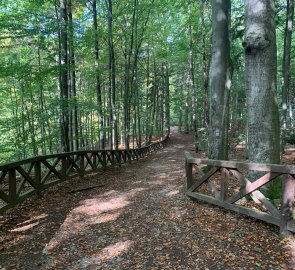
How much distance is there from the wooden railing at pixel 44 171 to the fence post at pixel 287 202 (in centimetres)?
511

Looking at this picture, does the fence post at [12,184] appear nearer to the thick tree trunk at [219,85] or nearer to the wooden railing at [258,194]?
the wooden railing at [258,194]

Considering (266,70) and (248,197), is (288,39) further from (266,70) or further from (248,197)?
(248,197)

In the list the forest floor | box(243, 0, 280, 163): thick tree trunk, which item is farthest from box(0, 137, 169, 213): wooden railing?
box(243, 0, 280, 163): thick tree trunk

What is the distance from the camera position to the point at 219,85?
811 cm

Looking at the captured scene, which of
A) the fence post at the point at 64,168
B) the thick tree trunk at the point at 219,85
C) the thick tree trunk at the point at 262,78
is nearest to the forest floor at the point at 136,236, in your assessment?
the thick tree trunk at the point at 262,78

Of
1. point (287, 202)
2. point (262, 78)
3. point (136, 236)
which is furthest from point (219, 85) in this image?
point (136, 236)

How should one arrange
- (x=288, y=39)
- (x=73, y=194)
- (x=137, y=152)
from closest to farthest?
(x=73, y=194) → (x=288, y=39) → (x=137, y=152)

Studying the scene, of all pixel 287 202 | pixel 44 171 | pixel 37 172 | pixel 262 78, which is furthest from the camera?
pixel 44 171

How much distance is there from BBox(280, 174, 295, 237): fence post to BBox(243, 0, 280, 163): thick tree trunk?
3.96ft

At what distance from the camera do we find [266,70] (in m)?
4.72

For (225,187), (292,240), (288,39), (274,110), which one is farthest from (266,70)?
(288,39)

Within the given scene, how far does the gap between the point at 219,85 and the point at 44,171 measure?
24.0 feet

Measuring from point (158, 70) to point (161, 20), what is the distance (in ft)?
24.2

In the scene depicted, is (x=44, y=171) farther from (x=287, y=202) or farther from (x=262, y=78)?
(x=287, y=202)
